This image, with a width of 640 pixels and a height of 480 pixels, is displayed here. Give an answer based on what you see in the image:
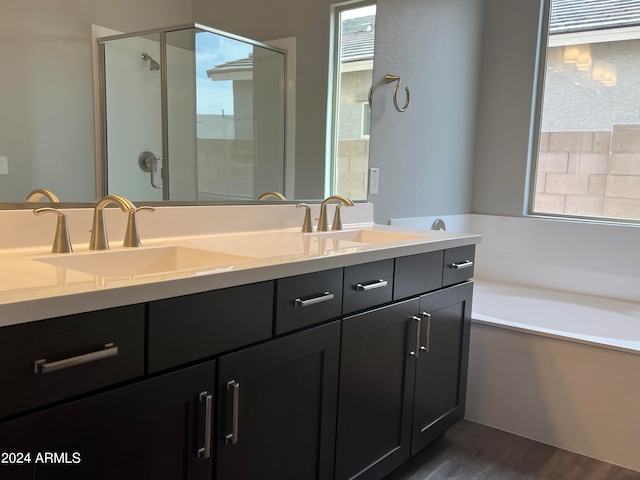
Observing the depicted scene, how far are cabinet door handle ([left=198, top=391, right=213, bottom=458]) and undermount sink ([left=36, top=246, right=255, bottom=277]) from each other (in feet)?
0.99

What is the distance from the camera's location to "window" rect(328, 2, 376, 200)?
2273 millimetres

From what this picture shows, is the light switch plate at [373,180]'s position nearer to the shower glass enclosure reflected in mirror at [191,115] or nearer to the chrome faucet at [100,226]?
the shower glass enclosure reflected in mirror at [191,115]

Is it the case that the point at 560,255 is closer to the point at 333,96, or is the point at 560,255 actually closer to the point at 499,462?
the point at 499,462

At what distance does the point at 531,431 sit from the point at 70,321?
6.71 ft

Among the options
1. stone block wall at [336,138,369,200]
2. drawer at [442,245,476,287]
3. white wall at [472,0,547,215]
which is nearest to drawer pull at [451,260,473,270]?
drawer at [442,245,476,287]

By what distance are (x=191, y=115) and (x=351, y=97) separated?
0.86m

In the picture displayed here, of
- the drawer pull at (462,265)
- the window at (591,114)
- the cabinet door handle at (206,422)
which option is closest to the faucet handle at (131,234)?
the cabinet door handle at (206,422)

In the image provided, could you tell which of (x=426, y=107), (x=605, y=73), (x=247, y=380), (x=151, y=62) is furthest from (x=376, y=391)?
(x=605, y=73)

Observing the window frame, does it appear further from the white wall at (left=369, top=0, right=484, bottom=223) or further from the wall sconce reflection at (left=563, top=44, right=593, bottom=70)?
the wall sconce reflection at (left=563, top=44, right=593, bottom=70)

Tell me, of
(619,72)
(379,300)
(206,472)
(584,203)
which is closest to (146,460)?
(206,472)

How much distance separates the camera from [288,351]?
1363mm

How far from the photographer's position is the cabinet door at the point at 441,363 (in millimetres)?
1931

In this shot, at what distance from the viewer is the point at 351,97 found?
2.37m

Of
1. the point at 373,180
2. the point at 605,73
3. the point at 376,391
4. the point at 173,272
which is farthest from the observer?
the point at 605,73
